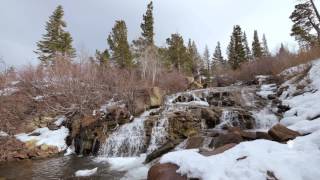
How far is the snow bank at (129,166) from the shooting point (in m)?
8.55

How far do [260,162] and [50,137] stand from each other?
1474 cm

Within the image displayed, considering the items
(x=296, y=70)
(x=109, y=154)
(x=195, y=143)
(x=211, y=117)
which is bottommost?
(x=109, y=154)

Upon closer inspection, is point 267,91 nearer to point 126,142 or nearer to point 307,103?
point 307,103

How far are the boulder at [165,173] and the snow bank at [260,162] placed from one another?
128 millimetres

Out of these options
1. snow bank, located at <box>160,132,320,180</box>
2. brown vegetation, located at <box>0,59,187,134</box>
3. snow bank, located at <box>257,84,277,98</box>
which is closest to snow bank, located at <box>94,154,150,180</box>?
snow bank, located at <box>160,132,320,180</box>

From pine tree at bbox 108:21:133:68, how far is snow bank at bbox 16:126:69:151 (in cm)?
1742

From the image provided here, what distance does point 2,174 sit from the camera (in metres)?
10.4

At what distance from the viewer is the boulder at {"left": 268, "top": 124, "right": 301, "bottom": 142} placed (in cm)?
637

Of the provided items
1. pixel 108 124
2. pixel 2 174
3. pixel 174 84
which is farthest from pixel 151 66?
pixel 2 174

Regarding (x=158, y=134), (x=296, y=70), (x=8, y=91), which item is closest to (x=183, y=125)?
(x=158, y=134)

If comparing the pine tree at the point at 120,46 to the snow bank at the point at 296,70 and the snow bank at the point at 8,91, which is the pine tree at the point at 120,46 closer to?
the snow bank at the point at 8,91

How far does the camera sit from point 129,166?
10266 mm

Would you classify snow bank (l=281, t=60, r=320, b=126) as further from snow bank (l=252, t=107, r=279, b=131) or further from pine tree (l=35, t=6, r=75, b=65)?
pine tree (l=35, t=6, r=75, b=65)

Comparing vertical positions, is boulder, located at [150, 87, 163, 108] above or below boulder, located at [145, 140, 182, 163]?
above
